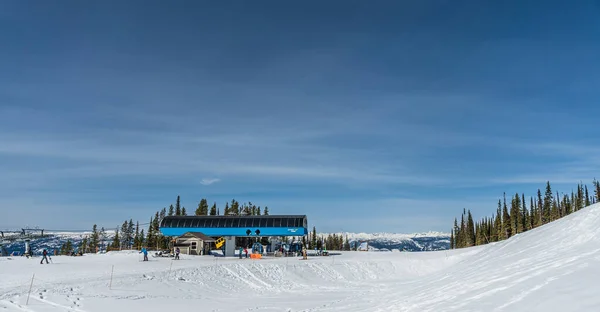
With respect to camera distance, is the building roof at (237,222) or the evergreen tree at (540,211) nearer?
the building roof at (237,222)

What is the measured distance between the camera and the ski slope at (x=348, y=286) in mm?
10836

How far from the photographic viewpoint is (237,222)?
60094mm

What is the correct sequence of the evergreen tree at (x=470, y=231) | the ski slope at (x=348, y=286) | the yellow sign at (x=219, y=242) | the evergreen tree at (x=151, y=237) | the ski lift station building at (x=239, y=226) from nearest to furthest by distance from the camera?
the ski slope at (x=348, y=286), the ski lift station building at (x=239, y=226), the yellow sign at (x=219, y=242), the evergreen tree at (x=151, y=237), the evergreen tree at (x=470, y=231)

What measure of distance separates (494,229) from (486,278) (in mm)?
114628

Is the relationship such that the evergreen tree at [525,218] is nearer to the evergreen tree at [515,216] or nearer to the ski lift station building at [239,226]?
the evergreen tree at [515,216]

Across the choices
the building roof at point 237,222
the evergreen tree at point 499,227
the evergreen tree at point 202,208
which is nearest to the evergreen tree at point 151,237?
the evergreen tree at point 202,208

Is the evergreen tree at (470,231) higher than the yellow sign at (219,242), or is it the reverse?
the evergreen tree at (470,231)

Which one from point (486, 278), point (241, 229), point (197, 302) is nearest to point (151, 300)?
point (197, 302)

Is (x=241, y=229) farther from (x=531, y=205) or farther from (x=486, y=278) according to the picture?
(x=531, y=205)

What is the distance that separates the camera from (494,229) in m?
118

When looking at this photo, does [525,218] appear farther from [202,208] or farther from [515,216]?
[202,208]

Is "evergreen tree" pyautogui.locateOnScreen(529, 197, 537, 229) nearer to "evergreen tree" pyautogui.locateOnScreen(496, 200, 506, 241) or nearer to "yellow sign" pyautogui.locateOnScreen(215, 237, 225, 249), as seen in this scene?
"evergreen tree" pyautogui.locateOnScreen(496, 200, 506, 241)

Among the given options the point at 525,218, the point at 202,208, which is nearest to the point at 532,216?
the point at 525,218

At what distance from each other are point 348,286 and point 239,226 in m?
31.0
